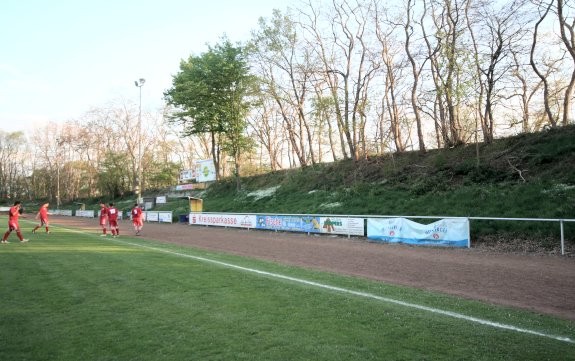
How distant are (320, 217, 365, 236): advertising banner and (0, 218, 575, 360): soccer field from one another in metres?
10.8

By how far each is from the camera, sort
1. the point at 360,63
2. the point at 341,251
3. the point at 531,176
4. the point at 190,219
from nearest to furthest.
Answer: the point at 341,251 → the point at 531,176 → the point at 360,63 → the point at 190,219

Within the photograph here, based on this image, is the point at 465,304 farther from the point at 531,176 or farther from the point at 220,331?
the point at 531,176

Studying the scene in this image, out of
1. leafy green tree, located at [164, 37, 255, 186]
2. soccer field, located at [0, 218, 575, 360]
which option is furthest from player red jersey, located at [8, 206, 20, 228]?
leafy green tree, located at [164, 37, 255, 186]

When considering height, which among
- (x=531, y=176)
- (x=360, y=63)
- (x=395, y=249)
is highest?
(x=360, y=63)

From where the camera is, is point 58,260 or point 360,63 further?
point 360,63

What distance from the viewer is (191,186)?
161ft

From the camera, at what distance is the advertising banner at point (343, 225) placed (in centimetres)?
1939

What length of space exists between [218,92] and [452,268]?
118 feet

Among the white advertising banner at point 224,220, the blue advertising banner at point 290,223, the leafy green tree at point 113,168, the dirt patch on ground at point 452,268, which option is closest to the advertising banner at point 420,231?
the dirt patch on ground at point 452,268

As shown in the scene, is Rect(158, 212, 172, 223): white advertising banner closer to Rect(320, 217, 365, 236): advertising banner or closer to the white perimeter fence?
the white perimeter fence

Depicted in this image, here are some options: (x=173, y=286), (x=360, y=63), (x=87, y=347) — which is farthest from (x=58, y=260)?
(x=360, y=63)

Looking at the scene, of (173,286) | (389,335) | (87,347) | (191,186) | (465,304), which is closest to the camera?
(87,347)

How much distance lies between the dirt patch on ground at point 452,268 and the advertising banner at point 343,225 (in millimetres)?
1573

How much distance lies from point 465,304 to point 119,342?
5910mm
